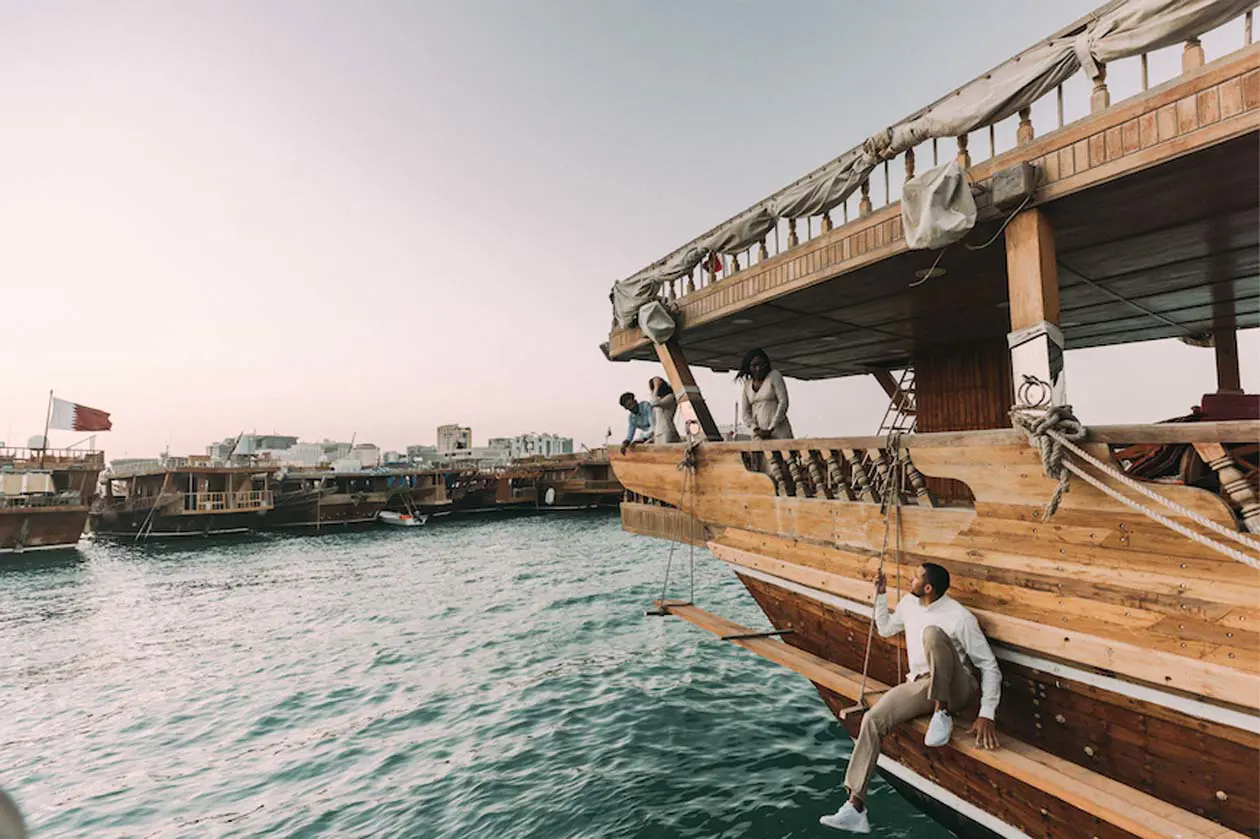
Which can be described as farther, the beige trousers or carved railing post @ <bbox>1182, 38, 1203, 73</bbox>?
the beige trousers

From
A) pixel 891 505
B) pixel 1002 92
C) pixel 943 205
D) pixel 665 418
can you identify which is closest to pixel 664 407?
pixel 665 418

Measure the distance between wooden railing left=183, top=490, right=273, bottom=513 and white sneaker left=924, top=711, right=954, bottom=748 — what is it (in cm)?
4602

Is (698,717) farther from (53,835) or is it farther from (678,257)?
(53,835)

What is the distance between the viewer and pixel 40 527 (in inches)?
1374

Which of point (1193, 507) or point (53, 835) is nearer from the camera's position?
point (1193, 507)

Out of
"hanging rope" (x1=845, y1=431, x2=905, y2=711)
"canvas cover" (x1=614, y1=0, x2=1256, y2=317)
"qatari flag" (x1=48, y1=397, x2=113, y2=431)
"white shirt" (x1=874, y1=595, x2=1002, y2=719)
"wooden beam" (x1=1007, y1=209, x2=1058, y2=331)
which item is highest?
"qatari flag" (x1=48, y1=397, x2=113, y2=431)

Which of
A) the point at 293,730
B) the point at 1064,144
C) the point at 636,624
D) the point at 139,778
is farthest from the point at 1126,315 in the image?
the point at 139,778

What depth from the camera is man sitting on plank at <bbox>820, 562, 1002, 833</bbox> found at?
4.14 m

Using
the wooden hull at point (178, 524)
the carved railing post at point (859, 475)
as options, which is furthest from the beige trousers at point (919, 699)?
the wooden hull at point (178, 524)

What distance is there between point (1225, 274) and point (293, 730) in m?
13.0

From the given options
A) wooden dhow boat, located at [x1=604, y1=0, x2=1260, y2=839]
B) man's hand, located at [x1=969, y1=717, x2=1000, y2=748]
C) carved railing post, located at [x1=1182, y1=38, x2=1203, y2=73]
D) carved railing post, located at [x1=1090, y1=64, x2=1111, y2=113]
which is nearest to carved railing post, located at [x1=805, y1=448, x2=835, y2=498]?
wooden dhow boat, located at [x1=604, y1=0, x2=1260, y2=839]

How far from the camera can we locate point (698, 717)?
8.66 metres

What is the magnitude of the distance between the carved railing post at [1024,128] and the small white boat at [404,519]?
140ft

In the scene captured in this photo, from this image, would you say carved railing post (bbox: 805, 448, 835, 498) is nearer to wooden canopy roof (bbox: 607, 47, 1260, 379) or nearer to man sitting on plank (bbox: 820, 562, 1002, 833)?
man sitting on plank (bbox: 820, 562, 1002, 833)
